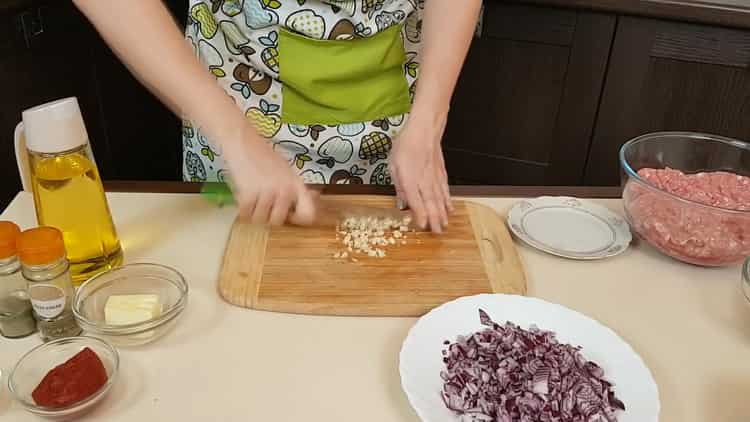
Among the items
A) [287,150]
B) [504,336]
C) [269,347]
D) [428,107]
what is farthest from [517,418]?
[287,150]

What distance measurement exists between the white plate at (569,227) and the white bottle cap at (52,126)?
22.7 inches

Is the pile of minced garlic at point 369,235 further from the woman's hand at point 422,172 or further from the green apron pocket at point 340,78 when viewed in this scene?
the green apron pocket at point 340,78

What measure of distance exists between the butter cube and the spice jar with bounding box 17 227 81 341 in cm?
4

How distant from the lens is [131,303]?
2.52 feet

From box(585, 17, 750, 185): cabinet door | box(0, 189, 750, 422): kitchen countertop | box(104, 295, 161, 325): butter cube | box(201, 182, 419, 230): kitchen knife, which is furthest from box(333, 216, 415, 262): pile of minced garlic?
box(585, 17, 750, 185): cabinet door

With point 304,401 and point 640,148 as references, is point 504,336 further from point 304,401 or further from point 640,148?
point 640,148

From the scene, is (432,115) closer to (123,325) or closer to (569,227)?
(569,227)

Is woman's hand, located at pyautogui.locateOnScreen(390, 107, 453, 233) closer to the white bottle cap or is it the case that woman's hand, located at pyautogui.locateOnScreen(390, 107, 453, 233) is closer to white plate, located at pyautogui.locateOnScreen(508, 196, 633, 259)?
white plate, located at pyautogui.locateOnScreen(508, 196, 633, 259)

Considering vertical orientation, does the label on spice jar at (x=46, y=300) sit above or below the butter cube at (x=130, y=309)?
above

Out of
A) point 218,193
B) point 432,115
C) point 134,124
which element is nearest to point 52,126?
point 218,193

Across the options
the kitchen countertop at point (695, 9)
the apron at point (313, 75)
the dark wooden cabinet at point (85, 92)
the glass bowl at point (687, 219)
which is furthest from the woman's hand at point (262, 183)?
the kitchen countertop at point (695, 9)

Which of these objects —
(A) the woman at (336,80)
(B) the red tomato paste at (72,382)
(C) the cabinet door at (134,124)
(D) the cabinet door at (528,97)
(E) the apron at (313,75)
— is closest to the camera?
(B) the red tomato paste at (72,382)

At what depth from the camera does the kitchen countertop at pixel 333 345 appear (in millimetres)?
696

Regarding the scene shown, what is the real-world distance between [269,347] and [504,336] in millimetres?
257
